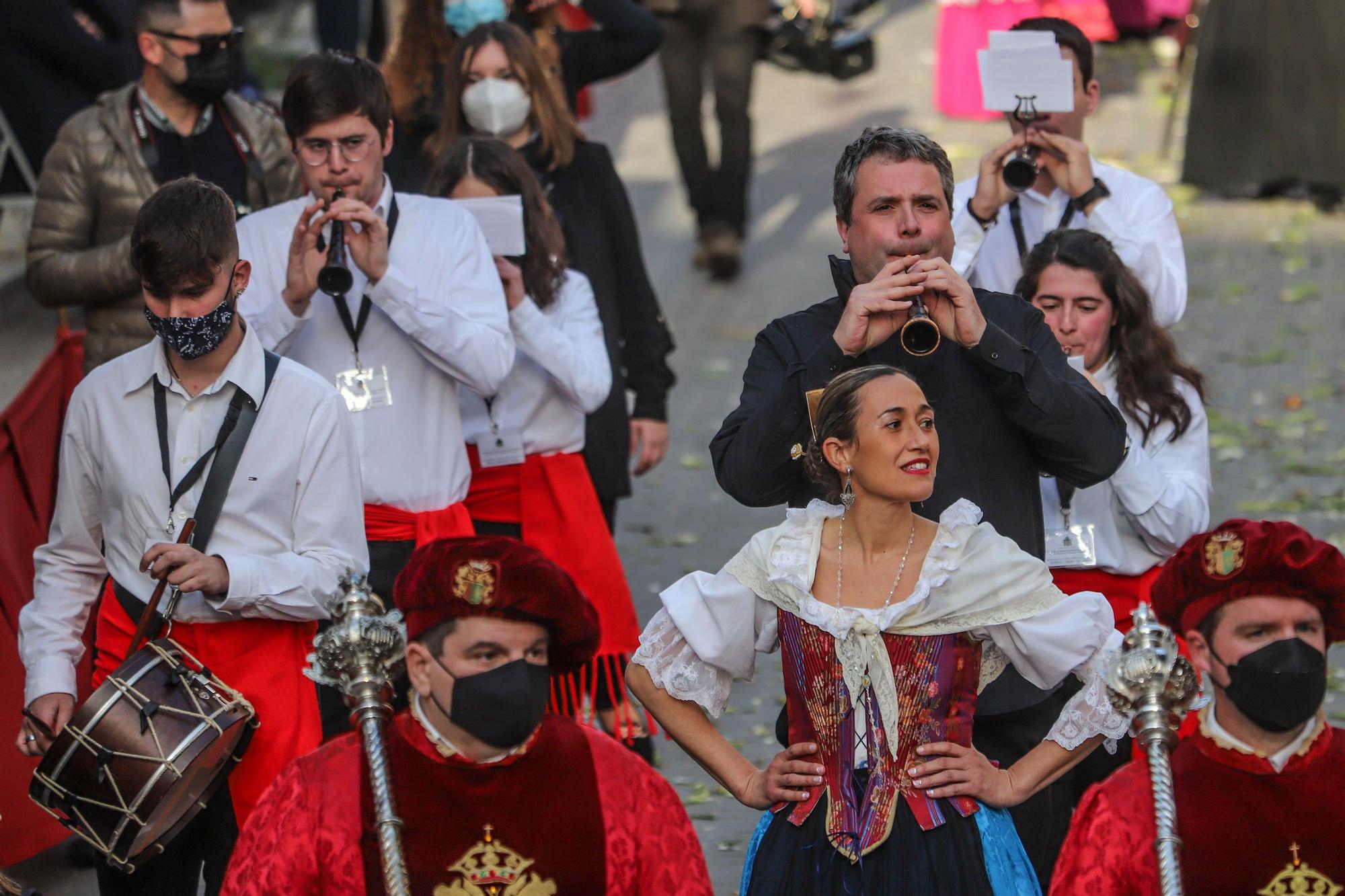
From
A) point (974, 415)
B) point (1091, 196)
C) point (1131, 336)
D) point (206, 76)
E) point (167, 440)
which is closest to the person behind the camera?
point (974, 415)

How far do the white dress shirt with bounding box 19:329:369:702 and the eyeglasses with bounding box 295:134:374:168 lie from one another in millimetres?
895

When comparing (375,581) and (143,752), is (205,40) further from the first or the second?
(143,752)

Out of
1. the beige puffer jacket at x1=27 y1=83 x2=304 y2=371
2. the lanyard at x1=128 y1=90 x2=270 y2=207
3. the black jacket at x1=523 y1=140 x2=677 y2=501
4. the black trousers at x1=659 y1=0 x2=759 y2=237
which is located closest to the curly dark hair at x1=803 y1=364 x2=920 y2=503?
the black jacket at x1=523 y1=140 x2=677 y2=501

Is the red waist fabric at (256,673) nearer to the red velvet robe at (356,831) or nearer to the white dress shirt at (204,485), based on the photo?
the white dress shirt at (204,485)

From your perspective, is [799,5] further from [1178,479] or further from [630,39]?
[1178,479]

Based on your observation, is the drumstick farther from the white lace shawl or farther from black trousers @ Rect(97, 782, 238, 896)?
the white lace shawl

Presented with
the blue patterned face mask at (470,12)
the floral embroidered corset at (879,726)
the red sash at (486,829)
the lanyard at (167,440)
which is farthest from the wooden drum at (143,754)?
the blue patterned face mask at (470,12)

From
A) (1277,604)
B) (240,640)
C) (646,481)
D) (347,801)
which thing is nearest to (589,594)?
(240,640)

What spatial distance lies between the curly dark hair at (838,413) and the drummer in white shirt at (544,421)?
1.89 metres

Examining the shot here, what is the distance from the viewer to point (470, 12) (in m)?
7.02

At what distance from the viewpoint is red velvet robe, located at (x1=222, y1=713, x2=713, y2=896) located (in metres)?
3.61

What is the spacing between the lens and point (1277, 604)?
3.60m

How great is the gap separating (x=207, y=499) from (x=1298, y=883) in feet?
8.18

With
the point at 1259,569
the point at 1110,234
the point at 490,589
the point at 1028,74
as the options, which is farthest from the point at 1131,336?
the point at 490,589
